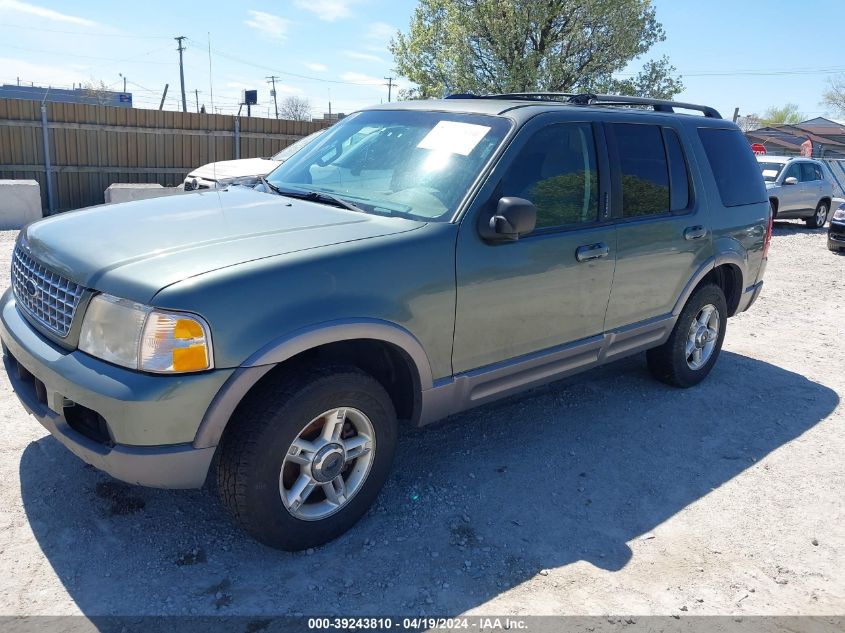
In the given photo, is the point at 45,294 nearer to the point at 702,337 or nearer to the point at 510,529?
the point at 510,529

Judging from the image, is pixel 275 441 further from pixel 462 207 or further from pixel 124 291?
pixel 462 207

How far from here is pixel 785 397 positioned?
545 cm

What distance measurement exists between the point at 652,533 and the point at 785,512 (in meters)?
0.86

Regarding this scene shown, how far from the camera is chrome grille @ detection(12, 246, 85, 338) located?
2.84 meters

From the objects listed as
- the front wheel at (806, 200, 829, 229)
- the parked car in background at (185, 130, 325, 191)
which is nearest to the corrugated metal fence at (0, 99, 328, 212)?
the parked car in background at (185, 130, 325, 191)

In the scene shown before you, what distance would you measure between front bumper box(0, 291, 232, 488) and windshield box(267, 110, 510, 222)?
141 cm

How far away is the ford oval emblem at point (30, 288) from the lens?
3.11 m

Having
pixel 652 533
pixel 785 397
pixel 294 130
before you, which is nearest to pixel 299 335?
pixel 652 533

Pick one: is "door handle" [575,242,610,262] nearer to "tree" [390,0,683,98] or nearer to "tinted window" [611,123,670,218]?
"tinted window" [611,123,670,218]

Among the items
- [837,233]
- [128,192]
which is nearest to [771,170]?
[837,233]

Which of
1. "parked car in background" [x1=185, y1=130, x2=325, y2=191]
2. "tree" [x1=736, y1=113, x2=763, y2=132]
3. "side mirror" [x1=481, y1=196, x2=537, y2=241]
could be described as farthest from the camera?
"tree" [x1=736, y1=113, x2=763, y2=132]

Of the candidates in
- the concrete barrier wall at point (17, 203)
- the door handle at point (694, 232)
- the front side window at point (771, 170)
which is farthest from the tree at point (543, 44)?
the door handle at point (694, 232)

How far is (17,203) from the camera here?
1135 centimetres

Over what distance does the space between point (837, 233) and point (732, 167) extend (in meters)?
9.11
